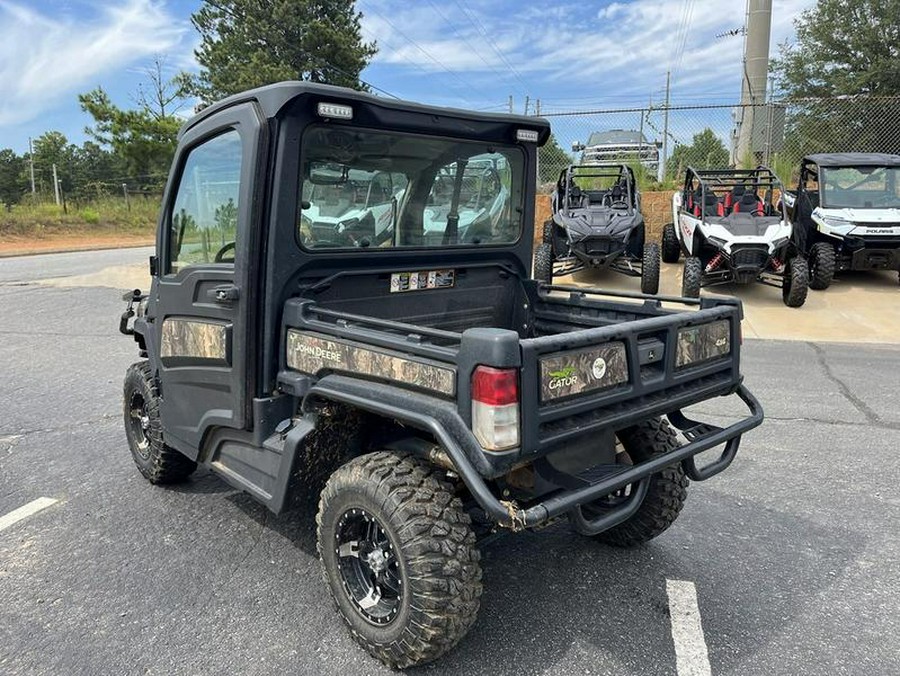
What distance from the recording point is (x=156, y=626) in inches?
106

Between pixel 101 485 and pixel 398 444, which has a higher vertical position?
pixel 398 444

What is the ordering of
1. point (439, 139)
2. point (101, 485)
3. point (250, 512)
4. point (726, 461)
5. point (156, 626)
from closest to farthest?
point (156, 626) → point (726, 461) → point (439, 139) → point (250, 512) → point (101, 485)

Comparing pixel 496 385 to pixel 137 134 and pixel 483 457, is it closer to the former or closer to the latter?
pixel 483 457

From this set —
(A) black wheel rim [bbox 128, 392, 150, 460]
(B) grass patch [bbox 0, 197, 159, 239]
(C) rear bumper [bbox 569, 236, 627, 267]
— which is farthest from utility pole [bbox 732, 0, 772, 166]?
(B) grass patch [bbox 0, 197, 159, 239]

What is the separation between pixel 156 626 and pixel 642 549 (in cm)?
224

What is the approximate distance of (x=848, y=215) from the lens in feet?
35.1

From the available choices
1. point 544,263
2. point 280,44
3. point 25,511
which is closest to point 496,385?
point 25,511

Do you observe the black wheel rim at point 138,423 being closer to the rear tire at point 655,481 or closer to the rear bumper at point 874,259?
the rear tire at point 655,481

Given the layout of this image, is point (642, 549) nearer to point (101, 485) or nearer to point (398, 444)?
point (398, 444)

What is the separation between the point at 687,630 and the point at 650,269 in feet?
27.9

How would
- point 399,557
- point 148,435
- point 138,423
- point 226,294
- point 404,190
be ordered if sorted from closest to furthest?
point 399,557
point 226,294
point 404,190
point 148,435
point 138,423

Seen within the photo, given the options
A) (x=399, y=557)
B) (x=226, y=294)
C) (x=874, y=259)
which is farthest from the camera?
(x=874, y=259)

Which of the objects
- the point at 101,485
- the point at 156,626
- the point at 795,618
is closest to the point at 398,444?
the point at 156,626

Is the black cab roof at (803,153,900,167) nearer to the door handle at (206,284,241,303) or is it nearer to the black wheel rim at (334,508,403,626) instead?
the door handle at (206,284,241,303)
